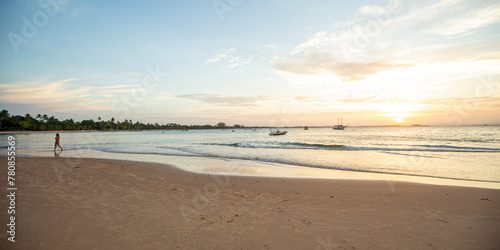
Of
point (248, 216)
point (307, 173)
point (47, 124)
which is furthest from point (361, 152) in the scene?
point (47, 124)

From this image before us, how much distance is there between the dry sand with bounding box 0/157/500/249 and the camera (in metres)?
4.57

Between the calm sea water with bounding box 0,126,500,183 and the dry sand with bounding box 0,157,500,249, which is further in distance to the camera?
the calm sea water with bounding box 0,126,500,183

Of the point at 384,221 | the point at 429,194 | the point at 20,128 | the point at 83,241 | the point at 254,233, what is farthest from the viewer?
the point at 20,128

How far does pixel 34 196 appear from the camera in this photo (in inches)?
283

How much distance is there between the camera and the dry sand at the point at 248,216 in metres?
4.57

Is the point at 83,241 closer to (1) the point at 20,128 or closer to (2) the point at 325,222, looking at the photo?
(2) the point at 325,222

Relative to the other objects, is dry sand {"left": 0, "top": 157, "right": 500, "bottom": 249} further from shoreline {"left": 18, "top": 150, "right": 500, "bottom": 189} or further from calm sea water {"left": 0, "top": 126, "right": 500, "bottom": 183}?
calm sea water {"left": 0, "top": 126, "right": 500, "bottom": 183}

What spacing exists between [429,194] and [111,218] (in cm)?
1033

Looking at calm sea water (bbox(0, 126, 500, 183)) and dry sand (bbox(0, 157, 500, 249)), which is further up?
dry sand (bbox(0, 157, 500, 249))

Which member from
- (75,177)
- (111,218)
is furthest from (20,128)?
(111,218)

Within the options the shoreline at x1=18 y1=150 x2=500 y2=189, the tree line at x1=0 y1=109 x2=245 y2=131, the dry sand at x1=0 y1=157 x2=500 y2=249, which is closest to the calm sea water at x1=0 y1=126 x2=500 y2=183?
the shoreline at x1=18 y1=150 x2=500 y2=189

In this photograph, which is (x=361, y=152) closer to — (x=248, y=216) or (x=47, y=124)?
(x=248, y=216)

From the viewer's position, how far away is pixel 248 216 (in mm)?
5957

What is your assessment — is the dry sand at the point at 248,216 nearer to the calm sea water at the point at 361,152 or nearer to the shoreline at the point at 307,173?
the shoreline at the point at 307,173
